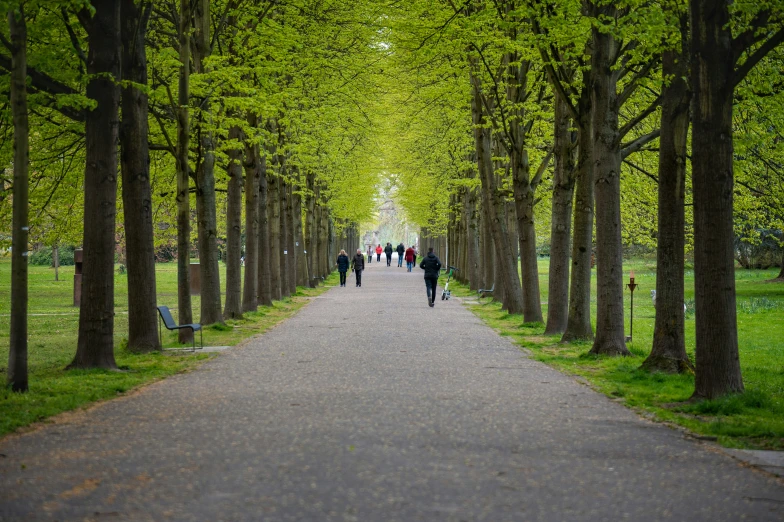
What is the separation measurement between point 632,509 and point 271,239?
26.7 m

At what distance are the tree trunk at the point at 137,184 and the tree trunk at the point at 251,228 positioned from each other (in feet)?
32.9

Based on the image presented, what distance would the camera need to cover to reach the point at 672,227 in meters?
13.7

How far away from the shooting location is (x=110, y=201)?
1429 cm

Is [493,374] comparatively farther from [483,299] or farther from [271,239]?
[483,299]

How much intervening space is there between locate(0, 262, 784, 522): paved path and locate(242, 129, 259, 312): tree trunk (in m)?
13.8

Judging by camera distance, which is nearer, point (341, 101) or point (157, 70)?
point (157, 70)

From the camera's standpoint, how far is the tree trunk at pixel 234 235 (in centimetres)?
2402

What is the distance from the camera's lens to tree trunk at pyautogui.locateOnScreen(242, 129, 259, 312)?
27.1 metres

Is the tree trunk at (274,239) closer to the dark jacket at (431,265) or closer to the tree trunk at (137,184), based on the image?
the dark jacket at (431,265)

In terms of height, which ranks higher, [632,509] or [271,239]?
[271,239]

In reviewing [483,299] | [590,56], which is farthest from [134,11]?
[483,299]

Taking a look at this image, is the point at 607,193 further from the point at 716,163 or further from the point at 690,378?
the point at 716,163

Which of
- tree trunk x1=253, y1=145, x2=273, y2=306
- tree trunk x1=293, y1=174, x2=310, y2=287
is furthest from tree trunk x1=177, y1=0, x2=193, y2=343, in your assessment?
tree trunk x1=293, y1=174, x2=310, y2=287

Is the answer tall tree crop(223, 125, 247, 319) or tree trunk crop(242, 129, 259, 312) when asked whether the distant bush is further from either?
tall tree crop(223, 125, 247, 319)
